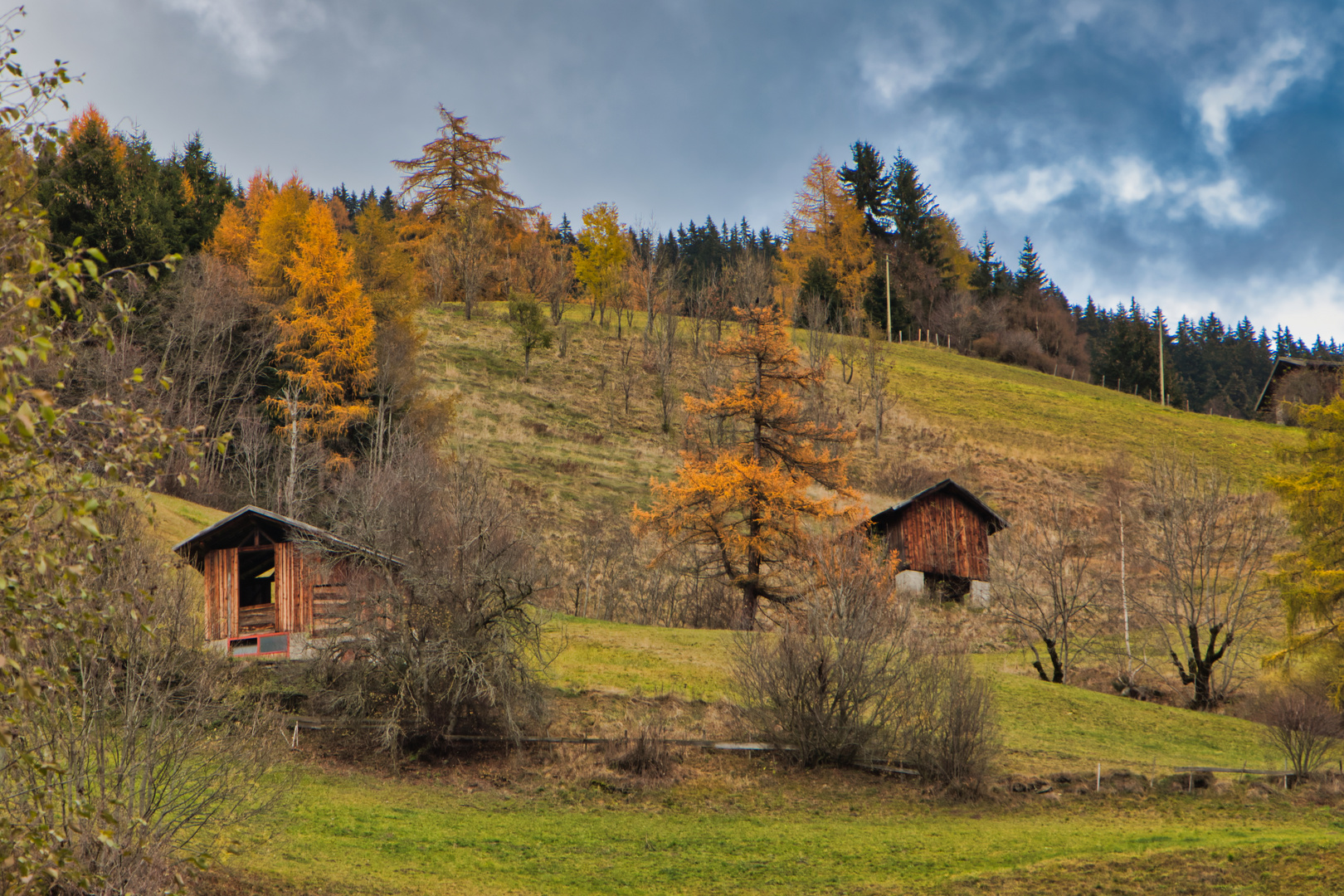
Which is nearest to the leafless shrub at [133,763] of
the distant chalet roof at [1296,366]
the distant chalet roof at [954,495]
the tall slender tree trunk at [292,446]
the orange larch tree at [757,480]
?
the orange larch tree at [757,480]

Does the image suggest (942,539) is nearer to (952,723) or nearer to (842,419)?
(842,419)

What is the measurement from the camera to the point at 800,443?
33.6 meters

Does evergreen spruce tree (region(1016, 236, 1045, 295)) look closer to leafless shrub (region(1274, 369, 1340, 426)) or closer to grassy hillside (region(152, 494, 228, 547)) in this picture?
leafless shrub (region(1274, 369, 1340, 426))

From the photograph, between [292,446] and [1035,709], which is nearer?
[1035,709]

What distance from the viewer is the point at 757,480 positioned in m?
30.0

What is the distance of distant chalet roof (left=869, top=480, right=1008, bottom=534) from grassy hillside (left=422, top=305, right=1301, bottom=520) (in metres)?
7.78

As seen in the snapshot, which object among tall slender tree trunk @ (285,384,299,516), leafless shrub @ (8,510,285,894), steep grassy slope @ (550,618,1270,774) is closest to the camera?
leafless shrub @ (8,510,285,894)

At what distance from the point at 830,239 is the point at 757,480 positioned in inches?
2245

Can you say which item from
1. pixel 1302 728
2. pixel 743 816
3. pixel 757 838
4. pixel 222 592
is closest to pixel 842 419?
pixel 1302 728

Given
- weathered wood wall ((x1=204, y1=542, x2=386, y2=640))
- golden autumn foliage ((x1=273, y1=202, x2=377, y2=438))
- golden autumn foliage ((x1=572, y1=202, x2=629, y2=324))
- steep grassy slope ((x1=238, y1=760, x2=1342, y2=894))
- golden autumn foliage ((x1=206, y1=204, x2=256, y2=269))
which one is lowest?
steep grassy slope ((x1=238, y1=760, x2=1342, y2=894))

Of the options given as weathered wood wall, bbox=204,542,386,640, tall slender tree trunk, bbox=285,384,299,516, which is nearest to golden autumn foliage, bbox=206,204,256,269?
tall slender tree trunk, bbox=285,384,299,516

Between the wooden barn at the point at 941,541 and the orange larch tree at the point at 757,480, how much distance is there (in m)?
8.95

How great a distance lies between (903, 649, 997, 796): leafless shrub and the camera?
20.7m

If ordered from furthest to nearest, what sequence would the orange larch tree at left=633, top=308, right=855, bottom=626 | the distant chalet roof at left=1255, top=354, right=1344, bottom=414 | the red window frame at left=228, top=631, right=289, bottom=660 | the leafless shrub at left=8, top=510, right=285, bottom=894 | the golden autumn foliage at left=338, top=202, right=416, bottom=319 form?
the distant chalet roof at left=1255, top=354, right=1344, bottom=414 < the golden autumn foliage at left=338, top=202, right=416, bottom=319 < the orange larch tree at left=633, top=308, right=855, bottom=626 < the red window frame at left=228, top=631, right=289, bottom=660 < the leafless shrub at left=8, top=510, right=285, bottom=894
